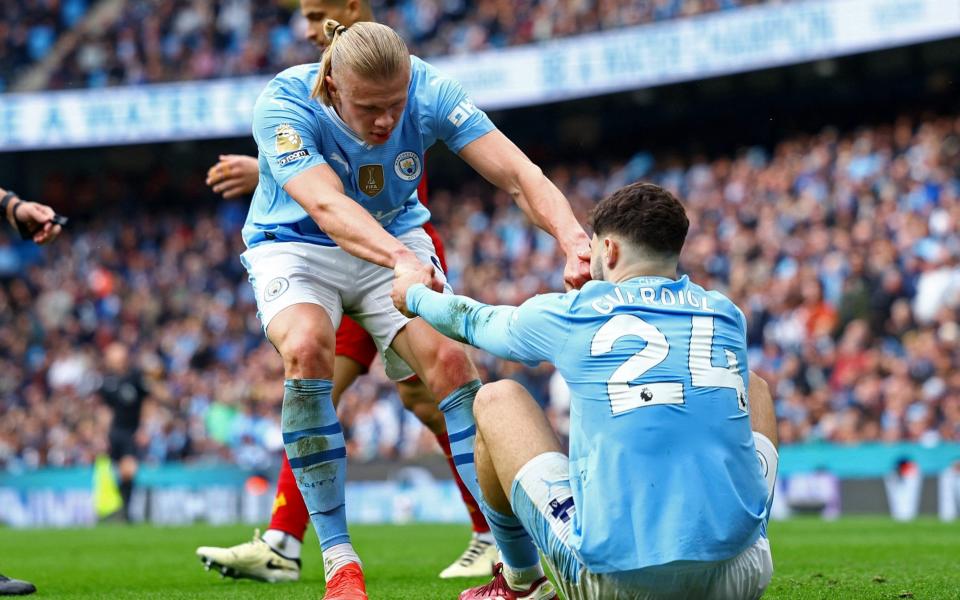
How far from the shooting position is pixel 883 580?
576 centimetres

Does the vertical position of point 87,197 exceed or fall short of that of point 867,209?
it exceeds it

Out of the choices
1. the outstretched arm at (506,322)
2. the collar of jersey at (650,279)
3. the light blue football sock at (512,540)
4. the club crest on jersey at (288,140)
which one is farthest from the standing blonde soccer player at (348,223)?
the collar of jersey at (650,279)

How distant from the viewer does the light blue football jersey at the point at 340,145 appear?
4.89m

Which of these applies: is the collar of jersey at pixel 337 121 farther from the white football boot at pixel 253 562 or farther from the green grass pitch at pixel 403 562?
the white football boot at pixel 253 562

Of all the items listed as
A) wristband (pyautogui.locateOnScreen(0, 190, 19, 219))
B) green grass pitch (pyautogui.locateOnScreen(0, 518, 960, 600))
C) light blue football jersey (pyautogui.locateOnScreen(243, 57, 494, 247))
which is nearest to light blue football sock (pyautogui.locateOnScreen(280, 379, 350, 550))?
green grass pitch (pyautogui.locateOnScreen(0, 518, 960, 600))

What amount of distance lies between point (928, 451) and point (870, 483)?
0.76 metres

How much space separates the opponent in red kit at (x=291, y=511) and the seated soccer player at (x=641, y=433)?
8.05 feet

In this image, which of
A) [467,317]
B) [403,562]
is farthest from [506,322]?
[403,562]

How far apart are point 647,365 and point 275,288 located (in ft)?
6.64

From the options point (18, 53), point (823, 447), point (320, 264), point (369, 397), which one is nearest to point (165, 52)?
point (18, 53)

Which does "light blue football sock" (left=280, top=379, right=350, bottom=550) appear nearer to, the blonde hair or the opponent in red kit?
the blonde hair

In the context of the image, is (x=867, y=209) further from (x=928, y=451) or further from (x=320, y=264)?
(x=320, y=264)

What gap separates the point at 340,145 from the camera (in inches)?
199

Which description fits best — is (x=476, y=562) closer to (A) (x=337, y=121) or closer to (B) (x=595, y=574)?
(A) (x=337, y=121)
